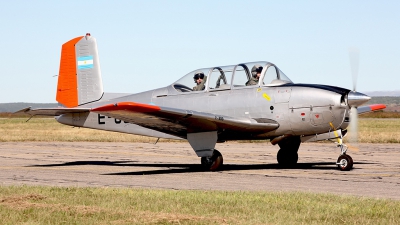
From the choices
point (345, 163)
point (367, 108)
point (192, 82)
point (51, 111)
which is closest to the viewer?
point (345, 163)

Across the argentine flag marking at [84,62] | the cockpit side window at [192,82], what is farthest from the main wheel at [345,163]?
the argentine flag marking at [84,62]

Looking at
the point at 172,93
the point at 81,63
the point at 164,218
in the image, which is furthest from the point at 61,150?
the point at 164,218

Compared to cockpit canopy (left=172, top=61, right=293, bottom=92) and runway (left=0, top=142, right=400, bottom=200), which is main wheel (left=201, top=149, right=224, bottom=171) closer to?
runway (left=0, top=142, right=400, bottom=200)

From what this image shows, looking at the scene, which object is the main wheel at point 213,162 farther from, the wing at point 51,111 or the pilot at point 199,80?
the wing at point 51,111

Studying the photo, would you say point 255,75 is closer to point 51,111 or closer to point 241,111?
point 241,111

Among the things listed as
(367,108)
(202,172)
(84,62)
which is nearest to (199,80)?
(202,172)

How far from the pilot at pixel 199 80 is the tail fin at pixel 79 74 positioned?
162 inches

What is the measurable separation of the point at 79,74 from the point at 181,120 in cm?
559

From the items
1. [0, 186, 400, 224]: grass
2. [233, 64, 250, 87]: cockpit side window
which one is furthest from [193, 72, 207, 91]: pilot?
[0, 186, 400, 224]: grass

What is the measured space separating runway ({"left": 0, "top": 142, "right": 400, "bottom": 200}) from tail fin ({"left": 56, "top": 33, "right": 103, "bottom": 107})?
2.00 meters

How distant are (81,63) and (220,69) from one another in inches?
211

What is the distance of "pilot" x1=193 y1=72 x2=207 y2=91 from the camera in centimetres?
1689

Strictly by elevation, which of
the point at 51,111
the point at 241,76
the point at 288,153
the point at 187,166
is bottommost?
the point at 187,166

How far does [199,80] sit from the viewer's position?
55.7ft
